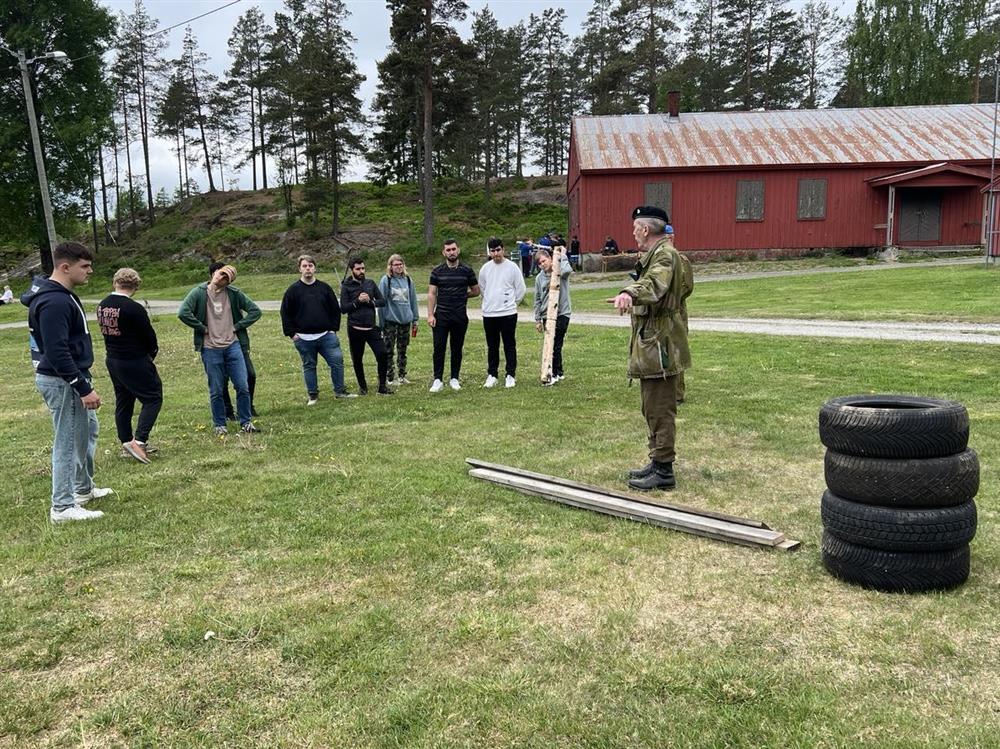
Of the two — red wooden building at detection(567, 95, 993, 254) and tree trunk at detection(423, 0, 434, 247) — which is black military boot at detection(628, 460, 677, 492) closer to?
red wooden building at detection(567, 95, 993, 254)

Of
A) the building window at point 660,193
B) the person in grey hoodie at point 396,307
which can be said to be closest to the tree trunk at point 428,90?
the building window at point 660,193

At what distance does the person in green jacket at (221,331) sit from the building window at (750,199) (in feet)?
86.4

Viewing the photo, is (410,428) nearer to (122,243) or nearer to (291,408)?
(291,408)

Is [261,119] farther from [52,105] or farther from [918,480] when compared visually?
[918,480]

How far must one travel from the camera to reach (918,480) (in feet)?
11.9

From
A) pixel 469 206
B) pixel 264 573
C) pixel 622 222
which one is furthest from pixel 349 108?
pixel 264 573

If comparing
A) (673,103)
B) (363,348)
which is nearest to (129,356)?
(363,348)

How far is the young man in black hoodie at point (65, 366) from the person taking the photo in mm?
5125

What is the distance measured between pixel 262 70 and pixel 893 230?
49693mm

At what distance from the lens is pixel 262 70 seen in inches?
2372

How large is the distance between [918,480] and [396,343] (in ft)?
24.8

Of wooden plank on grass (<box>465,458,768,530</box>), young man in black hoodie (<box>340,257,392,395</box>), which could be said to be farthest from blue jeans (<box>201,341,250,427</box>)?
wooden plank on grass (<box>465,458,768,530</box>)

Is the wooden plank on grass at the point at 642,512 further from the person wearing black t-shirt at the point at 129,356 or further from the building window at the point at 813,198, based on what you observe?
the building window at the point at 813,198

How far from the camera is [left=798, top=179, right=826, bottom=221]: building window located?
30375mm
